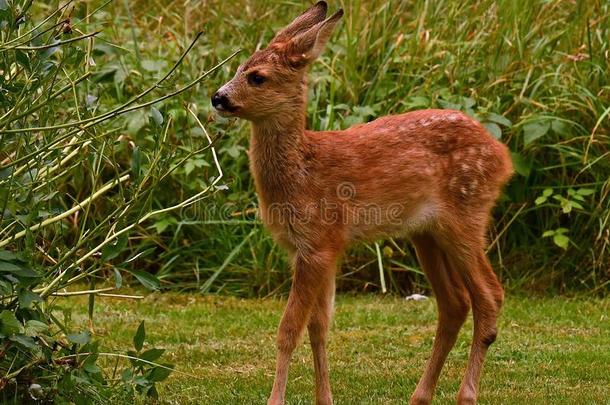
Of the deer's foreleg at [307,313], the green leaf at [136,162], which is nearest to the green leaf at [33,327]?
the green leaf at [136,162]

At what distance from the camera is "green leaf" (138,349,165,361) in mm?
5152

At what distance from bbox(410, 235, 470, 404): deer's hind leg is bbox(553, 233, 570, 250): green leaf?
9.20 ft

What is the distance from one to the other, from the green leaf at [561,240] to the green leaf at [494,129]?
0.88 meters

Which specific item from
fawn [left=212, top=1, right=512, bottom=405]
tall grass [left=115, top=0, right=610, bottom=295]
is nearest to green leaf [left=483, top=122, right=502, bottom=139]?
tall grass [left=115, top=0, right=610, bottom=295]

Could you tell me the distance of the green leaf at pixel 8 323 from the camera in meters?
4.62

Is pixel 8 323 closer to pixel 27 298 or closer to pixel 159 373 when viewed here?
pixel 27 298

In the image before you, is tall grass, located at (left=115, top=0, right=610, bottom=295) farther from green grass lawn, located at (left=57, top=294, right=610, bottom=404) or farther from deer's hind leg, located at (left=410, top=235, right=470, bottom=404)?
deer's hind leg, located at (left=410, top=235, right=470, bottom=404)

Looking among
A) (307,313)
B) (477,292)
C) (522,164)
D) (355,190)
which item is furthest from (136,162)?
(522,164)

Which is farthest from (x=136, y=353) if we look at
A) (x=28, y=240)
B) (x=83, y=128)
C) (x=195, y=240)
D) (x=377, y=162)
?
(x=195, y=240)

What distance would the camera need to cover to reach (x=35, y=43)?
491cm

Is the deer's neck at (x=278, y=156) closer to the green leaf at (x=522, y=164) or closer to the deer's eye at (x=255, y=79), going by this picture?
the deer's eye at (x=255, y=79)

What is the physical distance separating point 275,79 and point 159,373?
4.95ft

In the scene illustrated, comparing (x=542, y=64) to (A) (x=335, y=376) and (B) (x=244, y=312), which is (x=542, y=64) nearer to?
(B) (x=244, y=312)

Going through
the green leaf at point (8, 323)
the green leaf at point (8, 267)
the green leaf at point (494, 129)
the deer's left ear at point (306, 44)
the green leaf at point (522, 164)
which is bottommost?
the green leaf at point (522, 164)
